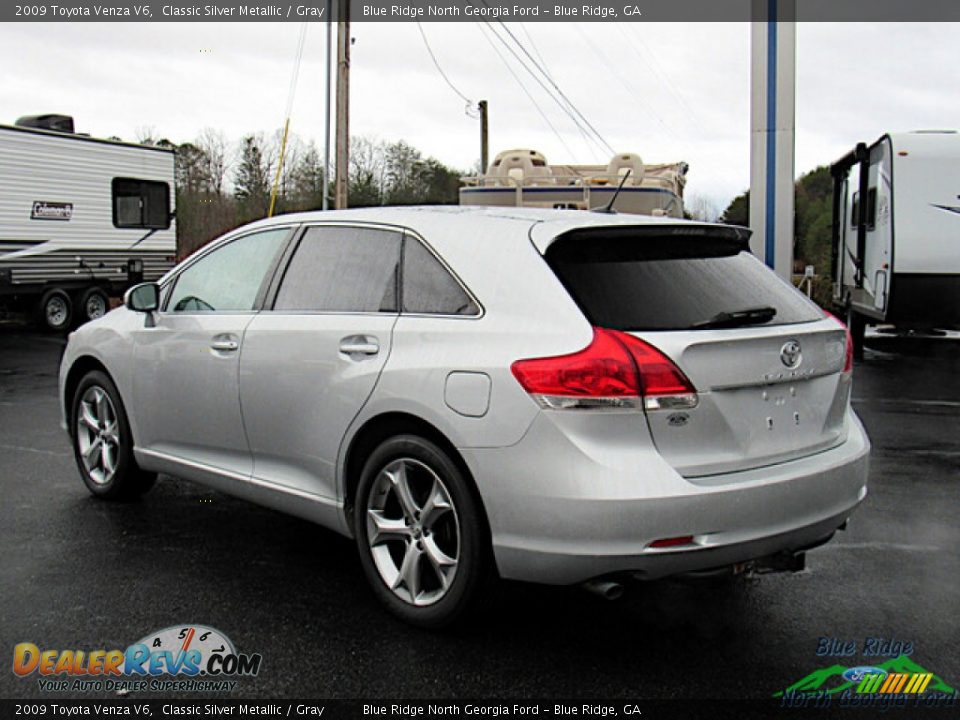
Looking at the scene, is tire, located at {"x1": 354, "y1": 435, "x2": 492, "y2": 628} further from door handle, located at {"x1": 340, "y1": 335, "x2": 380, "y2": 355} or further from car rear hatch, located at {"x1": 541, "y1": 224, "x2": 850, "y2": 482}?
car rear hatch, located at {"x1": 541, "y1": 224, "x2": 850, "y2": 482}

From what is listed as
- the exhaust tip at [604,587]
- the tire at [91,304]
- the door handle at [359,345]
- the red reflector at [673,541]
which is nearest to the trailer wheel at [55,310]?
the tire at [91,304]

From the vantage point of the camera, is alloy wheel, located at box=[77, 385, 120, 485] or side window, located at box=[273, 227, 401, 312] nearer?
side window, located at box=[273, 227, 401, 312]

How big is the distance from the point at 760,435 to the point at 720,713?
0.98 m

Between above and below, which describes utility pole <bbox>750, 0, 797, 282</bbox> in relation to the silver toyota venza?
above

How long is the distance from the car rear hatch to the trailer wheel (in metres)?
17.0

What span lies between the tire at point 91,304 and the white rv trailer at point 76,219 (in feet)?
0.06

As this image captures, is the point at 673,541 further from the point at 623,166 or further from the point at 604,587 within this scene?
the point at 623,166

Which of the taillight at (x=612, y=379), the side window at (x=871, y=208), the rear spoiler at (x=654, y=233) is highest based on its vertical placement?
the side window at (x=871, y=208)

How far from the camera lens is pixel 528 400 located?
137 inches

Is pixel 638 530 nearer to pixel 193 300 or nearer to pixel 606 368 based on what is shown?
pixel 606 368

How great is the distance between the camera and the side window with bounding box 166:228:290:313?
4906mm

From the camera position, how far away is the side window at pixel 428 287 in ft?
12.9

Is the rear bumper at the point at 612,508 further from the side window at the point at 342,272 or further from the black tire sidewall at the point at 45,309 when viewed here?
the black tire sidewall at the point at 45,309

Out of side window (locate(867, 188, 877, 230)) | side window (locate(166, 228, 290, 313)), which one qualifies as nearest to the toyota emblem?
side window (locate(166, 228, 290, 313))
